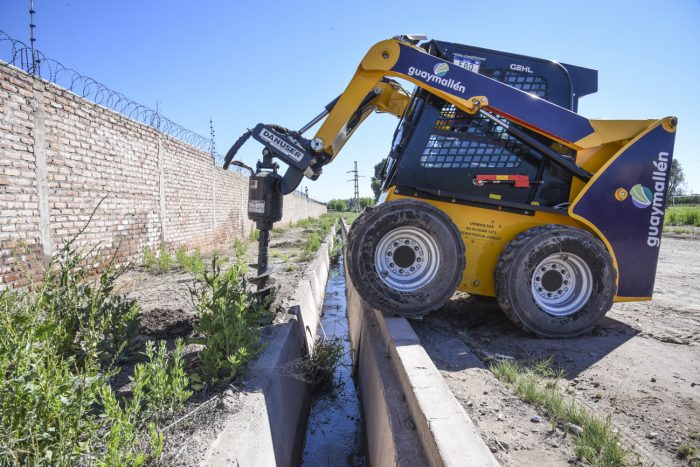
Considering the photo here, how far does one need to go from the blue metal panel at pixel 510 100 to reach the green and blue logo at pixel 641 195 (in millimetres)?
780

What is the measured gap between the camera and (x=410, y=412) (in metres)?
2.35

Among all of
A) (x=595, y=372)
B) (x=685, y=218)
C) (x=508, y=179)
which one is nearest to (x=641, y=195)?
(x=508, y=179)

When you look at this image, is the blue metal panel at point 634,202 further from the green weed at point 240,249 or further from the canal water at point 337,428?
the green weed at point 240,249

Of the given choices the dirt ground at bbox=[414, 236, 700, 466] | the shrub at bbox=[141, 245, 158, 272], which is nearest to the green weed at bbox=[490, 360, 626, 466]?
the dirt ground at bbox=[414, 236, 700, 466]

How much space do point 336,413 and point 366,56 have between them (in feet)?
12.7

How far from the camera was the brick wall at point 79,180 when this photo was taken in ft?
13.8

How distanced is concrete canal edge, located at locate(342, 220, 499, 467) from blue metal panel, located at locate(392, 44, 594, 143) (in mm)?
2437

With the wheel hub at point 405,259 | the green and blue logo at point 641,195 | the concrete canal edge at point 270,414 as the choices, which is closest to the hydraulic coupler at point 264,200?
the concrete canal edge at point 270,414

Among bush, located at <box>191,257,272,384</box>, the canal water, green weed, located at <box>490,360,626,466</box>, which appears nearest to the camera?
green weed, located at <box>490,360,626,466</box>

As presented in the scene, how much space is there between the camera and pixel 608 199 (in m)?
3.89

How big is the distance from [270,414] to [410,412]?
3.09ft

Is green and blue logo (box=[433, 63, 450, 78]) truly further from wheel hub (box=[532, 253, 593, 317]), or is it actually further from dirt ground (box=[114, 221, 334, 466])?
dirt ground (box=[114, 221, 334, 466])

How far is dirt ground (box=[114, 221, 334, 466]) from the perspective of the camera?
1881 mm

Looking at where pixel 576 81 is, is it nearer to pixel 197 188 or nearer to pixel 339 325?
pixel 339 325
